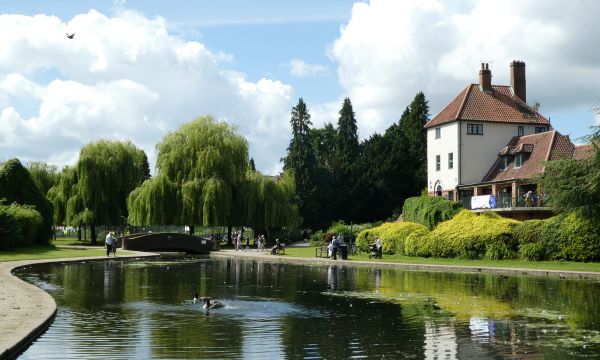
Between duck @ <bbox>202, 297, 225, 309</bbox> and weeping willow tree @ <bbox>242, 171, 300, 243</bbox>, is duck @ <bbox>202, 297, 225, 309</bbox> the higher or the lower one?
the lower one

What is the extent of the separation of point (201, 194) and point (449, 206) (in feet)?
75.7

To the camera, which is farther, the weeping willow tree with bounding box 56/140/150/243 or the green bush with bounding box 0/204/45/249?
the weeping willow tree with bounding box 56/140/150/243

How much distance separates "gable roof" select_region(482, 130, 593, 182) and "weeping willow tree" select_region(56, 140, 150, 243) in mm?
35000

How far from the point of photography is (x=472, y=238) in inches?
1907

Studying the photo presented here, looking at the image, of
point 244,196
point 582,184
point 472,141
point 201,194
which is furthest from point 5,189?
point 582,184

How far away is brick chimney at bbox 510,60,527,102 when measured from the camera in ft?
238

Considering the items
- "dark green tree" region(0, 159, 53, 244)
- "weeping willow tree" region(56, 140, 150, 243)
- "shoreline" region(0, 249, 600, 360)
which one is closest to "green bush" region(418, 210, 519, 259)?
"shoreline" region(0, 249, 600, 360)

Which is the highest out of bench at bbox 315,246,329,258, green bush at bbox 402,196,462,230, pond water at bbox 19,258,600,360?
green bush at bbox 402,196,462,230

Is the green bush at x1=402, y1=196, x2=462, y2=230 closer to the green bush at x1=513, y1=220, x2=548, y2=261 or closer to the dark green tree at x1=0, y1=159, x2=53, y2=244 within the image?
the green bush at x1=513, y1=220, x2=548, y2=261

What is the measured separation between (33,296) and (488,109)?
5472cm

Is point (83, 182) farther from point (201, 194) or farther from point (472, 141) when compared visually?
point (472, 141)

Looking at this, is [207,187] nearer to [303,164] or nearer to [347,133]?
[303,164]

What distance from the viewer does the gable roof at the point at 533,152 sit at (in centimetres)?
6097

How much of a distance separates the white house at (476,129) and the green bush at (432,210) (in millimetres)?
9450
